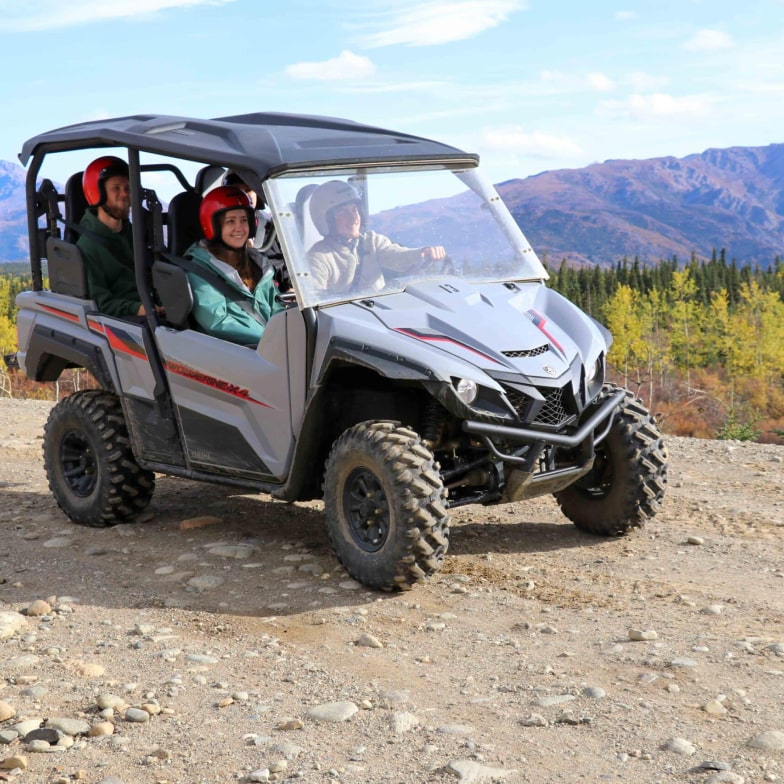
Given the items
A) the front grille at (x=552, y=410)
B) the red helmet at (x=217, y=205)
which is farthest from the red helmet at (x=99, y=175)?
the front grille at (x=552, y=410)

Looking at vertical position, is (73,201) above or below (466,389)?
above

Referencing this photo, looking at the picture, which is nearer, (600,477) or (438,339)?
(438,339)

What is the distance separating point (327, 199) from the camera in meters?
6.77

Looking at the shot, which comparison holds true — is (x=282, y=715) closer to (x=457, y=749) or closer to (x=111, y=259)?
(x=457, y=749)


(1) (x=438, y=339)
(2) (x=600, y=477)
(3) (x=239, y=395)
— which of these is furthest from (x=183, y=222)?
(2) (x=600, y=477)

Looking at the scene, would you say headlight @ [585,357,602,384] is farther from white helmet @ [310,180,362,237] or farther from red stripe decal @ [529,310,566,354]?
white helmet @ [310,180,362,237]

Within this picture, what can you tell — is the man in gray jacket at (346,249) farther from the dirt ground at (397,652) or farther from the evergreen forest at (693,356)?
the evergreen forest at (693,356)

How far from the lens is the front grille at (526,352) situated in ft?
20.3

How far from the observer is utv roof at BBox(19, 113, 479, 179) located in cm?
652

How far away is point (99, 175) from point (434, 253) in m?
2.68

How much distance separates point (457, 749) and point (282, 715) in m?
0.80

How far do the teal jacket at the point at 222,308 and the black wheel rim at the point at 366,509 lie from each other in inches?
48.2

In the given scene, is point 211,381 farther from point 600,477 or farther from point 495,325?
point 600,477

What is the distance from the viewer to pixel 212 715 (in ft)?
15.2
